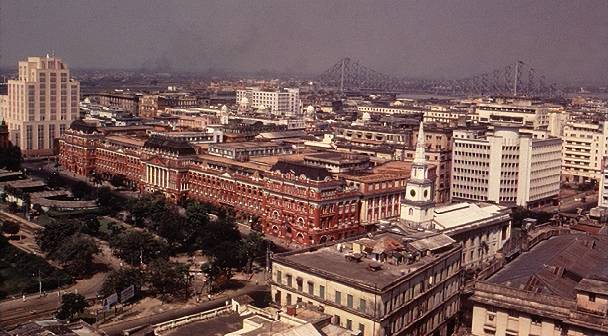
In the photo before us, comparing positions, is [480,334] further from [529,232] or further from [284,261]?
[529,232]

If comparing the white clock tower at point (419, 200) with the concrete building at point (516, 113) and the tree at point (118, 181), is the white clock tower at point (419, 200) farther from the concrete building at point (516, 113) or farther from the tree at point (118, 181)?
the concrete building at point (516, 113)

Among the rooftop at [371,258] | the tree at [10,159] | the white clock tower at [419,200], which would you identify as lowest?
the tree at [10,159]

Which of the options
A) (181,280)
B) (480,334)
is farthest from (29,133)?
(480,334)

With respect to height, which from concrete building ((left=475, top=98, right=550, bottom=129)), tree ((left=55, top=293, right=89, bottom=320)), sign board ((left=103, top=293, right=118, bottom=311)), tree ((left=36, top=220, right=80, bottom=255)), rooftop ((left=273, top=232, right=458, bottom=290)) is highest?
concrete building ((left=475, top=98, right=550, bottom=129))

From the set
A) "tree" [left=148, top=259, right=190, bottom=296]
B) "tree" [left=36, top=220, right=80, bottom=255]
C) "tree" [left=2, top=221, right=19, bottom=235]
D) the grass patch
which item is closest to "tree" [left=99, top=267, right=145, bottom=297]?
"tree" [left=148, top=259, right=190, bottom=296]

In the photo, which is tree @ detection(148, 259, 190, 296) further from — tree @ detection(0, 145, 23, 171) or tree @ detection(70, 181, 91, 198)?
tree @ detection(0, 145, 23, 171)

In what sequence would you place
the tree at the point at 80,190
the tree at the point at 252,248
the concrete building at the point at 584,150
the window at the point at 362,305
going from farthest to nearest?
1. the concrete building at the point at 584,150
2. the tree at the point at 80,190
3. the tree at the point at 252,248
4. the window at the point at 362,305

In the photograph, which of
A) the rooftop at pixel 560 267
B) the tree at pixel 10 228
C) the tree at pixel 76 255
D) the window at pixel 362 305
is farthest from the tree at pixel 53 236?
the rooftop at pixel 560 267
